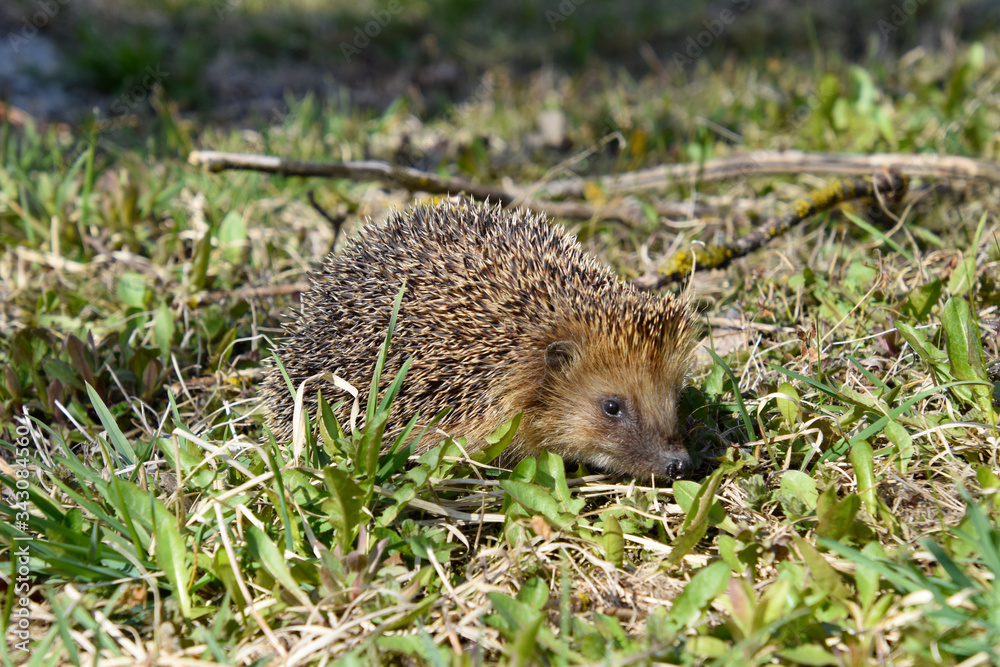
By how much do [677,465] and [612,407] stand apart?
499mm

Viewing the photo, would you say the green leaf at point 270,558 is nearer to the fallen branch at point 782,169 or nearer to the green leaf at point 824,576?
the green leaf at point 824,576

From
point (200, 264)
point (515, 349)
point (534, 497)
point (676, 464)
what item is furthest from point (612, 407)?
point (200, 264)

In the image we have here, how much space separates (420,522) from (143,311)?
8.97 ft

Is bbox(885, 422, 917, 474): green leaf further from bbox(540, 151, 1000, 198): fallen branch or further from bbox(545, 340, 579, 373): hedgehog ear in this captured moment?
bbox(540, 151, 1000, 198): fallen branch

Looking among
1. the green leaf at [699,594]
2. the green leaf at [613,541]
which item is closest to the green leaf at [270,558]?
the green leaf at [613,541]

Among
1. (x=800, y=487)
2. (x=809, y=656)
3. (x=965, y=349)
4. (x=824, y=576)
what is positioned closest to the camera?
(x=809, y=656)

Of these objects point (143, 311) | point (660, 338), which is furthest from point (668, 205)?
point (143, 311)

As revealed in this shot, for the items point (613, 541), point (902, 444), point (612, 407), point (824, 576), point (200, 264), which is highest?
point (200, 264)

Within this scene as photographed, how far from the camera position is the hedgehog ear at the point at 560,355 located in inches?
142

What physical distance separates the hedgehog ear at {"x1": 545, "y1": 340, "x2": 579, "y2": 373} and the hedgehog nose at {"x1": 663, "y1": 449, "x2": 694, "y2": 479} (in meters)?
0.69

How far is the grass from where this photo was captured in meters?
2.47

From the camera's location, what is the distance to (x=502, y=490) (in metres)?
3.28

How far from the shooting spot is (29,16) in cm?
979

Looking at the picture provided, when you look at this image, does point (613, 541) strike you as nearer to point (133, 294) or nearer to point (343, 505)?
Result: point (343, 505)
